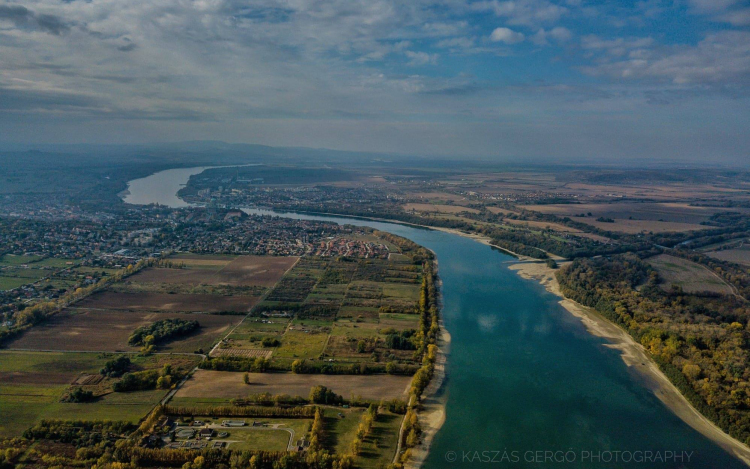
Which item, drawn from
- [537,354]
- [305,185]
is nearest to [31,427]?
[537,354]

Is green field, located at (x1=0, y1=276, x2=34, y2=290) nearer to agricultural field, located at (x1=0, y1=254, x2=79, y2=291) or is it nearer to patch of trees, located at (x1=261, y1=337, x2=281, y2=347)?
agricultural field, located at (x1=0, y1=254, x2=79, y2=291)

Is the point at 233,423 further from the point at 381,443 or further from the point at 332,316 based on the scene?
the point at 332,316

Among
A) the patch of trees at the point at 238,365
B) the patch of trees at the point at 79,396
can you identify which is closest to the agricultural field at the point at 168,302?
the patch of trees at the point at 238,365

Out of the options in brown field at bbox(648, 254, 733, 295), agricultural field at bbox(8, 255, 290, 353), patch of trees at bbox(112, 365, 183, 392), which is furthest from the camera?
brown field at bbox(648, 254, 733, 295)

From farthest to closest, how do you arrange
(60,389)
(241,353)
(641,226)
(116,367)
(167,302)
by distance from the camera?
(641,226)
(167,302)
(241,353)
(116,367)
(60,389)

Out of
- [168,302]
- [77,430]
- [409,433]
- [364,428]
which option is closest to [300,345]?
[364,428]

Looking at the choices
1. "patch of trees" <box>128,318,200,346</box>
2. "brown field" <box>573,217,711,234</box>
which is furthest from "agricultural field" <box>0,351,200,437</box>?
"brown field" <box>573,217,711,234</box>
